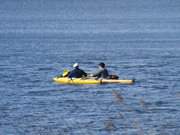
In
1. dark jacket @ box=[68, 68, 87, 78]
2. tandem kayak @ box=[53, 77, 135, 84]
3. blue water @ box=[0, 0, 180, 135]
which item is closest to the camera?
blue water @ box=[0, 0, 180, 135]

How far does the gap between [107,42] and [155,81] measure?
37411mm

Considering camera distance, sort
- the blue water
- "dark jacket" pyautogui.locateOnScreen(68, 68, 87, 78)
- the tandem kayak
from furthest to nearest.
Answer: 1. "dark jacket" pyautogui.locateOnScreen(68, 68, 87, 78)
2. the tandem kayak
3. the blue water

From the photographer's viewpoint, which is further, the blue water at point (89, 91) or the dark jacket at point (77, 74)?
the dark jacket at point (77, 74)

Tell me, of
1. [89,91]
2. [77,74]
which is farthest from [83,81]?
[89,91]

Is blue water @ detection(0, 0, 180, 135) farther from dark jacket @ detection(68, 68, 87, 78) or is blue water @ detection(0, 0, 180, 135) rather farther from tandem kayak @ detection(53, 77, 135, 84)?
dark jacket @ detection(68, 68, 87, 78)

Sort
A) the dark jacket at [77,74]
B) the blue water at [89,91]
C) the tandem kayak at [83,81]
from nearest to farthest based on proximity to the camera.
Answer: the blue water at [89,91], the tandem kayak at [83,81], the dark jacket at [77,74]

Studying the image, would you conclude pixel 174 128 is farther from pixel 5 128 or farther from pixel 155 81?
pixel 155 81

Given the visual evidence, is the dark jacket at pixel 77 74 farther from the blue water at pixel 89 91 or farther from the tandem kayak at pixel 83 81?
the blue water at pixel 89 91

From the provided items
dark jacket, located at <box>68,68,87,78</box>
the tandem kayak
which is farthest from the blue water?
dark jacket, located at <box>68,68,87,78</box>

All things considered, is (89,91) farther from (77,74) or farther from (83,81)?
(77,74)

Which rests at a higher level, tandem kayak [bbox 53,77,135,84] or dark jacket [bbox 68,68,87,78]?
dark jacket [bbox 68,68,87,78]

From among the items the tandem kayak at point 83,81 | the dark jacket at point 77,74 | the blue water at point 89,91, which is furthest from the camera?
the dark jacket at point 77,74

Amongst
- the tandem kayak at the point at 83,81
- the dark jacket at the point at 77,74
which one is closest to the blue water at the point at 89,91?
the tandem kayak at the point at 83,81

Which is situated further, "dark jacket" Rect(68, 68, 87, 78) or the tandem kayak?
"dark jacket" Rect(68, 68, 87, 78)
